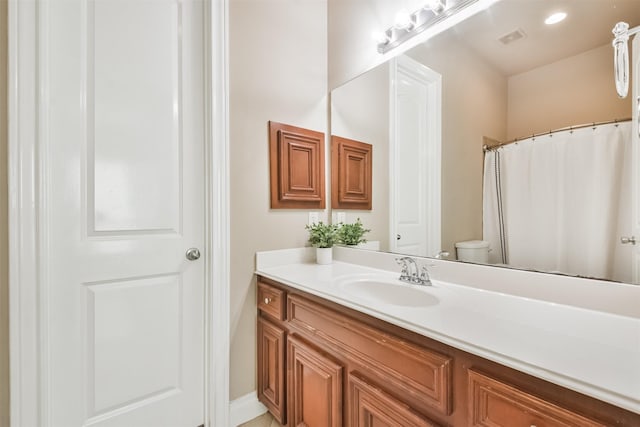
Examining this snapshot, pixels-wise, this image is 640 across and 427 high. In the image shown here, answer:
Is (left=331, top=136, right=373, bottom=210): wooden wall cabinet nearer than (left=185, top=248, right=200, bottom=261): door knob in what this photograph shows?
No

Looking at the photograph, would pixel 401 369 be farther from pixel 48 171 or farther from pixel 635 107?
pixel 48 171

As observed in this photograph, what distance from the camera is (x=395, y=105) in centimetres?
158

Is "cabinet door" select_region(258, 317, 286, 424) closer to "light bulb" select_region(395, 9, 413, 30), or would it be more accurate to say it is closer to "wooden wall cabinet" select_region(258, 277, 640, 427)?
"wooden wall cabinet" select_region(258, 277, 640, 427)

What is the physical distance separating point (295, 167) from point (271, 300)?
80 cm

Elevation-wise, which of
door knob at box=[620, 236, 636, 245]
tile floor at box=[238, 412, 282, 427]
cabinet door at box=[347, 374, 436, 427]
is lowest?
tile floor at box=[238, 412, 282, 427]

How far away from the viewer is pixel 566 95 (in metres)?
0.97

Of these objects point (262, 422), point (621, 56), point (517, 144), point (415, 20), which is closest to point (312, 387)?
point (262, 422)

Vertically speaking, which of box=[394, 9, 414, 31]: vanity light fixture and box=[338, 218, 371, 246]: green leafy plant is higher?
box=[394, 9, 414, 31]: vanity light fixture

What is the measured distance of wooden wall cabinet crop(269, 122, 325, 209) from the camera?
1.67 metres

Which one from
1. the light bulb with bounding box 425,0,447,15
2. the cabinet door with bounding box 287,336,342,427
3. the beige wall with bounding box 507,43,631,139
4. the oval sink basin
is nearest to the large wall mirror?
the beige wall with bounding box 507,43,631,139

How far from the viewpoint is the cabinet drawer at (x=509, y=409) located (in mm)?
538

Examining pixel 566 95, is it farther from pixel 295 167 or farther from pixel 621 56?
pixel 295 167

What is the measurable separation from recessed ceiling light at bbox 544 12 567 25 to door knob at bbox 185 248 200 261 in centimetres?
178

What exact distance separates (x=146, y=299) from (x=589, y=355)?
1.61 metres
